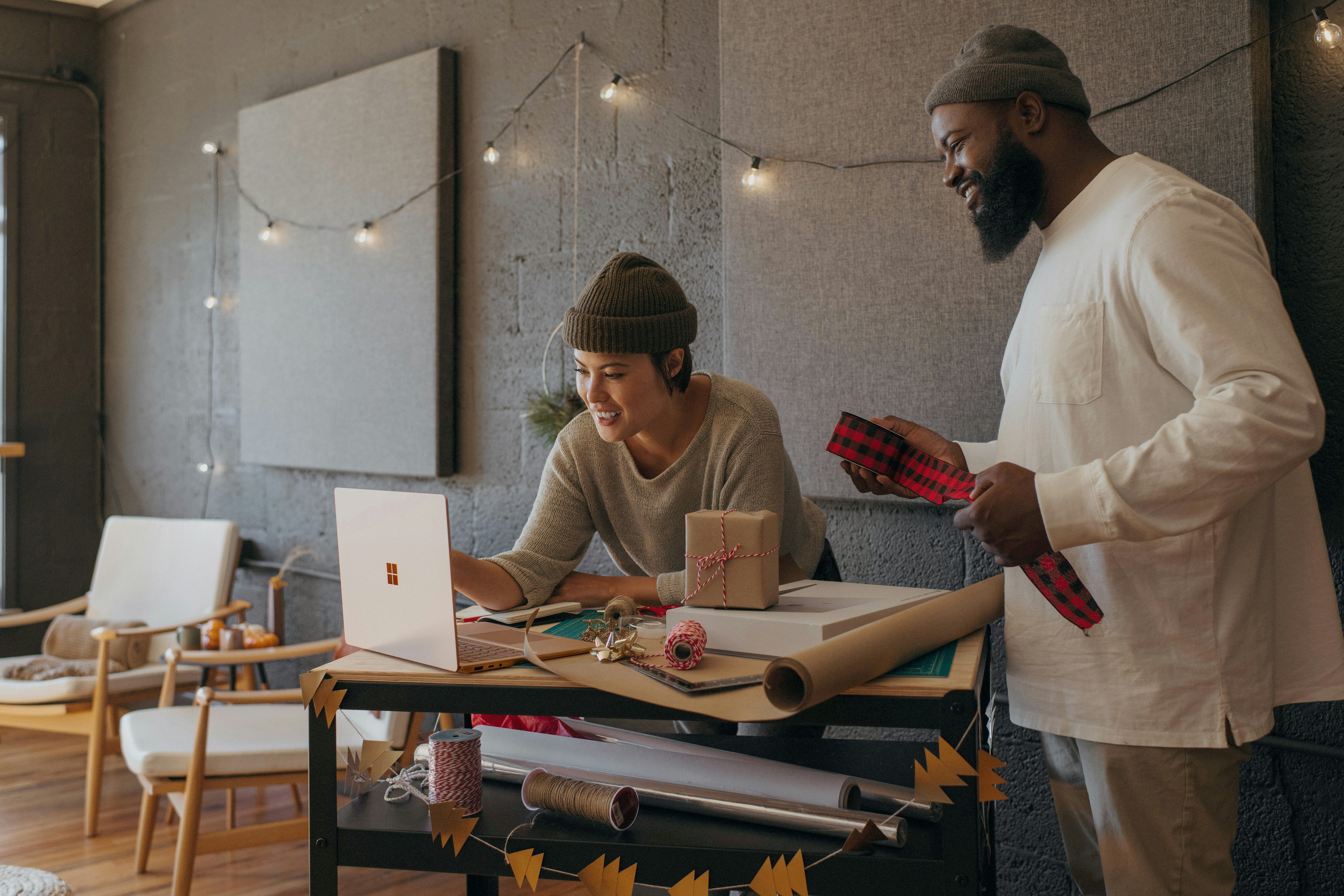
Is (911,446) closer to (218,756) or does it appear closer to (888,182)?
(888,182)

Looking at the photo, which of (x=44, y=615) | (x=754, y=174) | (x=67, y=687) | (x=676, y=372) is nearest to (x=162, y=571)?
(x=44, y=615)

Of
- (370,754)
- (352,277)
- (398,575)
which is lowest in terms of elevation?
(370,754)

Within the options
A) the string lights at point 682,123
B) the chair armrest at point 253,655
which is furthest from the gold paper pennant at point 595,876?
the chair armrest at point 253,655

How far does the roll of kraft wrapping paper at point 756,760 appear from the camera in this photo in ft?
3.68

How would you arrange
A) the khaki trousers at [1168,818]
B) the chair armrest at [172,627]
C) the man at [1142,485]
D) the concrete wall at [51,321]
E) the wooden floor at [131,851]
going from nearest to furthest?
the man at [1142,485] → the khaki trousers at [1168,818] → the wooden floor at [131,851] → the chair armrest at [172,627] → the concrete wall at [51,321]

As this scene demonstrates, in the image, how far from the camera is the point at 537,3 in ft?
10.1

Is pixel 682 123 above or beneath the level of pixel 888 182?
above

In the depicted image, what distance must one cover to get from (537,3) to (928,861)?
2.78 metres

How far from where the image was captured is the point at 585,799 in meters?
1.14

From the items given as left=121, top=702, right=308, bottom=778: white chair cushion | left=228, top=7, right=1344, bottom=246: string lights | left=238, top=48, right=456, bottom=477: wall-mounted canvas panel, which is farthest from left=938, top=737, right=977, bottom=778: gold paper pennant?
left=238, top=48, right=456, bottom=477: wall-mounted canvas panel

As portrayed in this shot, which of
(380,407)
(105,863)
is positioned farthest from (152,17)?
(105,863)

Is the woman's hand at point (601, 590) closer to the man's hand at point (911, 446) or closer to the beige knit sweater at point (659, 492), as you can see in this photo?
the beige knit sweater at point (659, 492)

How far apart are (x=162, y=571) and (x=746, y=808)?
3359mm

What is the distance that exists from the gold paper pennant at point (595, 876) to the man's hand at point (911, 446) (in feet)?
2.28
